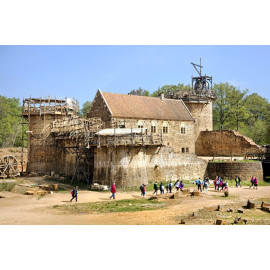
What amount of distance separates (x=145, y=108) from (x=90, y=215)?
70.6 feet

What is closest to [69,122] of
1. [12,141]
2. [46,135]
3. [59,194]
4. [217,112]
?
[46,135]

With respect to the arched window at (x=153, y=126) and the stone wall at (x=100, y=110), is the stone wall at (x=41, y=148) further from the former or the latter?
the arched window at (x=153, y=126)

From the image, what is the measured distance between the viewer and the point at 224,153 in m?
43.2

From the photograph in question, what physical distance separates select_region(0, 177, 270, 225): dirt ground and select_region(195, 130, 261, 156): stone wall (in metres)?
13.5

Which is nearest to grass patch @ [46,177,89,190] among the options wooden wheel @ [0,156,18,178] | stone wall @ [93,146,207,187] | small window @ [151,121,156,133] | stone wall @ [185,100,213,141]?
stone wall @ [93,146,207,187]

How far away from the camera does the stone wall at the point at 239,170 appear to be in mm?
34281

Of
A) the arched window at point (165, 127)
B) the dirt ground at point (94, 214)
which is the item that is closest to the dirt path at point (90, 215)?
the dirt ground at point (94, 214)

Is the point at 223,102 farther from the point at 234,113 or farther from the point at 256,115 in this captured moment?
the point at 256,115

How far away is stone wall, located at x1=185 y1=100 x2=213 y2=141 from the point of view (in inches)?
1781

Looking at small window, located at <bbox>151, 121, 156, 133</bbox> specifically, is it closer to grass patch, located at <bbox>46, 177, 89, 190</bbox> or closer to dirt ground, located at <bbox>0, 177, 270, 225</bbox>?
grass patch, located at <bbox>46, 177, 89, 190</bbox>

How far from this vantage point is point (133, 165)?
28.5 meters

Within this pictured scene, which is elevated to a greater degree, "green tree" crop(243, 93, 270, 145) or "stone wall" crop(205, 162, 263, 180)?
"green tree" crop(243, 93, 270, 145)

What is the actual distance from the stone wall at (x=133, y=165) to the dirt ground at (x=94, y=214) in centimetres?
196

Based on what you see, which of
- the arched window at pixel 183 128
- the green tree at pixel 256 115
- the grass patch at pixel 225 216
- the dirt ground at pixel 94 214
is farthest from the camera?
the green tree at pixel 256 115
